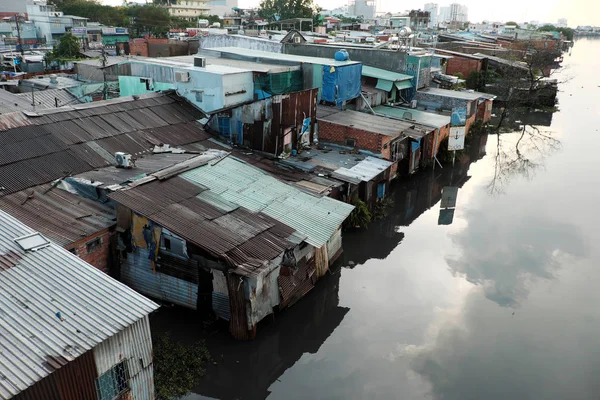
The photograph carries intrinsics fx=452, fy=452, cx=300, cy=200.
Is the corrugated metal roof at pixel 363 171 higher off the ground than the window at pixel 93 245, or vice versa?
the corrugated metal roof at pixel 363 171

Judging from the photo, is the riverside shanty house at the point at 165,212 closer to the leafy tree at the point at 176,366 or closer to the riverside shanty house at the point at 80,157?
the riverside shanty house at the point at 80,157

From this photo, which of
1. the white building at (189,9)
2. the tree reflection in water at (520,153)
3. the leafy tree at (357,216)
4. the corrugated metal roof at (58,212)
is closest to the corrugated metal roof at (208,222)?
the corrugated metal roof at (58,212)

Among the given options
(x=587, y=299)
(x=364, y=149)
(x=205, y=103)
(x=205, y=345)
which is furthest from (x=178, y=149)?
(x=587, y=299)

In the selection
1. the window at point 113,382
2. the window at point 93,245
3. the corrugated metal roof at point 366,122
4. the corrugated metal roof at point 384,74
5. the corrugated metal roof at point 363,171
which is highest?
the corrugated metal roof at point 384,74

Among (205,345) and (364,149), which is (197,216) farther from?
(364,149)

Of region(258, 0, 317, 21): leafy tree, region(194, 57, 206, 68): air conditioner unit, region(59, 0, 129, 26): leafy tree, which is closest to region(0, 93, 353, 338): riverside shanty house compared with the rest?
region(194, 57, 206, 68): air conditioner unit

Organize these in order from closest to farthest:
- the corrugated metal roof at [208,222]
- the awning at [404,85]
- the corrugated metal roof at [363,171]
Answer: the corrugated metal roof at [208,222], the corrugated metal roof at [363,171], the awning at [404,85]
